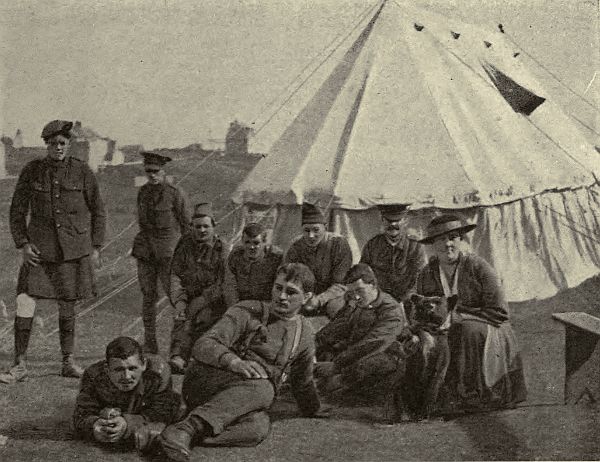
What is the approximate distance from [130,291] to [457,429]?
2956 millimetres

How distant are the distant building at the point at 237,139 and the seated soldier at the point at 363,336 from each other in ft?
6.26

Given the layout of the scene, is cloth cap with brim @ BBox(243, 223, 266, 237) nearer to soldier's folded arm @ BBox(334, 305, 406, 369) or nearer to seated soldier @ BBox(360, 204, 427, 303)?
seated soldier @ BBox(360, 204, 427, 303)

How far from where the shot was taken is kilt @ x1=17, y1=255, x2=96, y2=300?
13.5 feet

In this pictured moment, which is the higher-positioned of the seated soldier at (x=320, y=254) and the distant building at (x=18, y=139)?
the distant building at (x=18, y=139)

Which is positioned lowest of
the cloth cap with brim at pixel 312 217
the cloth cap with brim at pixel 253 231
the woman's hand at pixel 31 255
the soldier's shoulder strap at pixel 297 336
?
the soldier's shoulder strap at pixel 297 336

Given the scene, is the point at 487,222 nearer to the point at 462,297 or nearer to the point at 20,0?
the point at 462,297

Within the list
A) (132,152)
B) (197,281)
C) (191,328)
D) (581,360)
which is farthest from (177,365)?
(581,360)

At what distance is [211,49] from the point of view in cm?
500

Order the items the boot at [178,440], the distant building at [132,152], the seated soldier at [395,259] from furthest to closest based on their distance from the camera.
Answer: the distant building at [132,152], the seated soldier at [395,259], the boot at [178,440]

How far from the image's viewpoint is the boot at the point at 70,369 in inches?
163

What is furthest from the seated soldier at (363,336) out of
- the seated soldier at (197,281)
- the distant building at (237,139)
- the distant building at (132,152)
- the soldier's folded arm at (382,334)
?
the distant building at (132,152)

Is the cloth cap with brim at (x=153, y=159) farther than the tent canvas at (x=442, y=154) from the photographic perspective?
No

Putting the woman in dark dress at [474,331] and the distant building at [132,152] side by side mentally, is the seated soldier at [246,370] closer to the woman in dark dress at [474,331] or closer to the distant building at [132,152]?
the woman in dark dress at [474,331]

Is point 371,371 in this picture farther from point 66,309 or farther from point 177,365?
point 66,309
